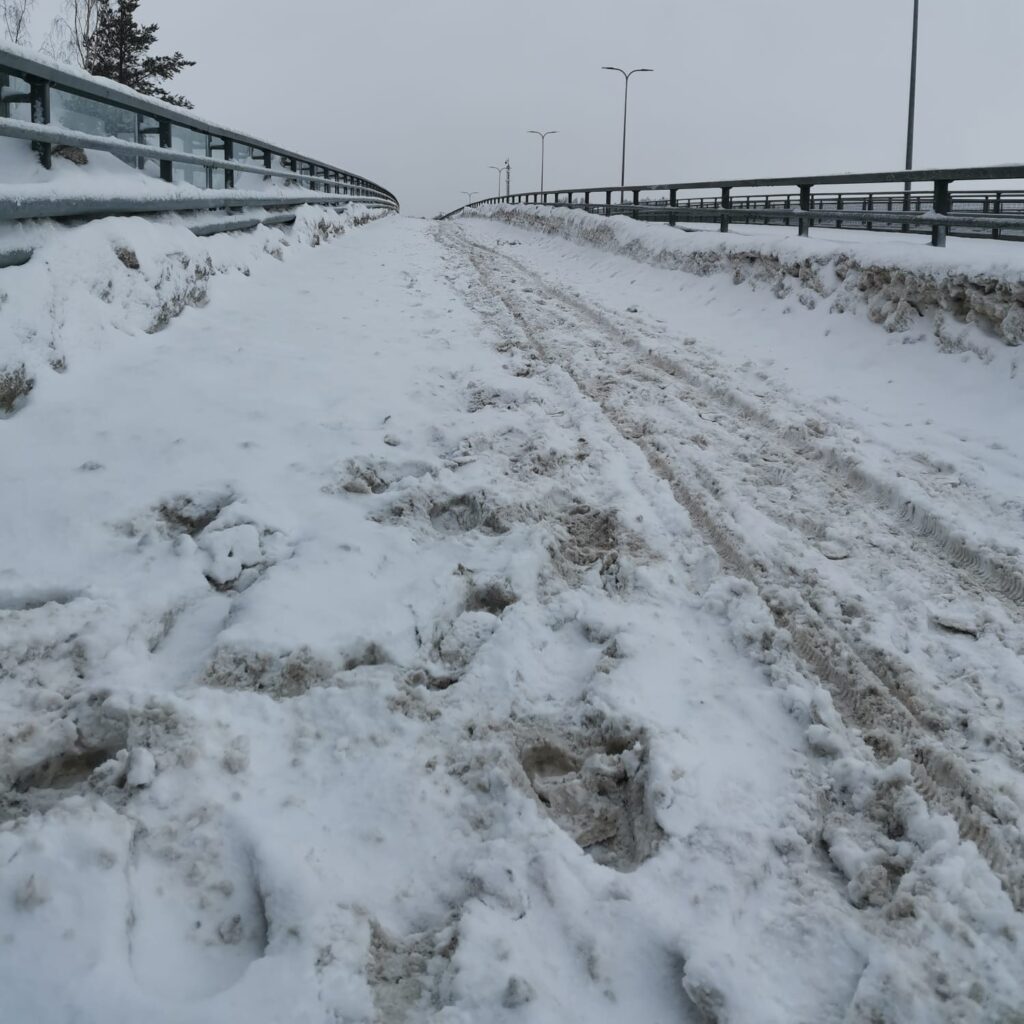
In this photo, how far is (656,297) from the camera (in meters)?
11.1

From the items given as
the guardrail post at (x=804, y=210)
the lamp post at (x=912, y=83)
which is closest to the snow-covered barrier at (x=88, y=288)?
the guardrail post at (x=804, y=210)

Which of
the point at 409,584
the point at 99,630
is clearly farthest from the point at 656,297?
the point at 99,630

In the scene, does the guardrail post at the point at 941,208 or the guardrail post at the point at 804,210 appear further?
the guardrail post at the point at 804,210

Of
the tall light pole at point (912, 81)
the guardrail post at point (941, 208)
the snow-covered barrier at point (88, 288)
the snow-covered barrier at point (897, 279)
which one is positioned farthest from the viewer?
the tall light pole at point (912, 81)

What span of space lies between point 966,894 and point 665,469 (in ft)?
8.95

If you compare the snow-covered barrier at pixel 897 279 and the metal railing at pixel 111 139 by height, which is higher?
A: the metal railing at pixel 111 139

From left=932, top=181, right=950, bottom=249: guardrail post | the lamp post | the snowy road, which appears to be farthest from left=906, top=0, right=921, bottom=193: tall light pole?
the snowy road

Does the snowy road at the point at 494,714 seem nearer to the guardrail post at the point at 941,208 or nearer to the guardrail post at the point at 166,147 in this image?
the guardrail post at the point at 166,147

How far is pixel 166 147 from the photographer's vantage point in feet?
22.5

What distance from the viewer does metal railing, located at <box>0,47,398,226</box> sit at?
4.39 metres

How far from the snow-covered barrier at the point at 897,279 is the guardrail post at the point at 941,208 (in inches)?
8.4

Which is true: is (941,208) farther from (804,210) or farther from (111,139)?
(111,139)

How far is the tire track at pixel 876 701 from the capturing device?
209cm

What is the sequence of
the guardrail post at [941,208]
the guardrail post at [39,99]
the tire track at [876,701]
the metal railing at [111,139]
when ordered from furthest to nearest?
the guardrail post at [941,208] < the guardrail post at [39,99] < the metal railing at [111,139] < the tire track at [876,701]
